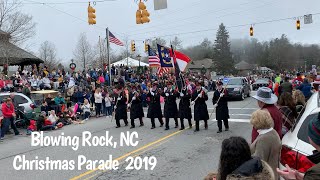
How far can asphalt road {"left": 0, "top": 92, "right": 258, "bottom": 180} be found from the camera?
7762 millimetres

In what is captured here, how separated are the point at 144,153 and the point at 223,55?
79.1 m

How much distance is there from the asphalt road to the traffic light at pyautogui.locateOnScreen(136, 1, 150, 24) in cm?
648

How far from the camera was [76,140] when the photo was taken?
12.3 meters

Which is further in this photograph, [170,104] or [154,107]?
[154,107]

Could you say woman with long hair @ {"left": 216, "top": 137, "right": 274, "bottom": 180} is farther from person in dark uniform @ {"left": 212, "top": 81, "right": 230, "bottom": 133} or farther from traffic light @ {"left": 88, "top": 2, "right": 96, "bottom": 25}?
traffic light @ {"left": 88, "top": 2, "right": 96, "bottom": 25}

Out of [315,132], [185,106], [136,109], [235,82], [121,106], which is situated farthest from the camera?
[235,82]

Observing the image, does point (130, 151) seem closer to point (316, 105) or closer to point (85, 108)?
point (316, 105)

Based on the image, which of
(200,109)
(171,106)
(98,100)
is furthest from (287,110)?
(98,100)

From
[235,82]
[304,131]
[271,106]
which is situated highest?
[271,106]

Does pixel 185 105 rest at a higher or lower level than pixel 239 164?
lower

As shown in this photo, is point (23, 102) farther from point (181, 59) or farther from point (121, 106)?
point (181, 59)

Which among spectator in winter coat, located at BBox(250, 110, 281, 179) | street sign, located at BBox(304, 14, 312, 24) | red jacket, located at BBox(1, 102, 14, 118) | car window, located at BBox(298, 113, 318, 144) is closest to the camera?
car window, located at BBox(298, 113, 318, 144)

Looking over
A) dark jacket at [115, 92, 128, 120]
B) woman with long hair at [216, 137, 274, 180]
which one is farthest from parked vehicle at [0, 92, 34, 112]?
woman with long hair at [216, 137, 274, 180]

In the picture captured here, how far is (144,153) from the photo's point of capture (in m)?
9.58
